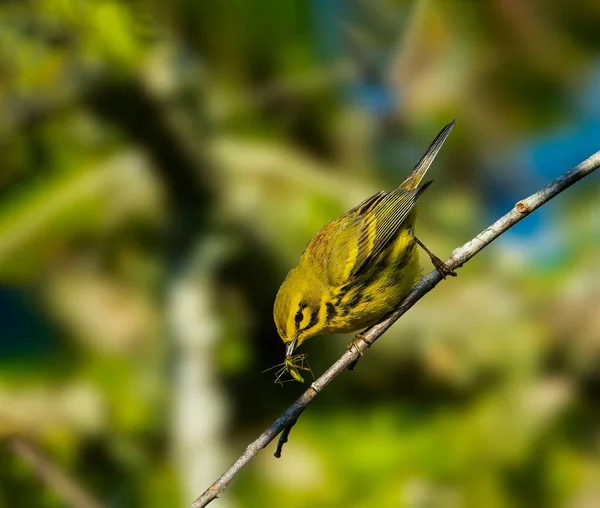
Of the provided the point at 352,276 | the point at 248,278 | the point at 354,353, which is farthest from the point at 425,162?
the point at 248,278

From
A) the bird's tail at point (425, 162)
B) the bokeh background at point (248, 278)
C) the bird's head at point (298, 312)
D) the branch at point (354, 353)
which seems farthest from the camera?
the bokeh background at point (248, 278)

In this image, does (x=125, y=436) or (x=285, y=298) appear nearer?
(x=285, y=298)

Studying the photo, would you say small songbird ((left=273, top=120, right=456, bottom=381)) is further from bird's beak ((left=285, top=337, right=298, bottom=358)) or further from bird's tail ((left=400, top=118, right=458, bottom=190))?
bird's tail ((left=400, top=118, right=458, bottom=190))

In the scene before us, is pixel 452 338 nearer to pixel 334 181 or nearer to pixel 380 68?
pixel 334 181

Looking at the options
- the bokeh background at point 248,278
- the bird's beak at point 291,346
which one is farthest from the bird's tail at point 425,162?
the bokeh background at point 248,278

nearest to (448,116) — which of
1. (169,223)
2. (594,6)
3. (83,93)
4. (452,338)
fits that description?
(594,6)

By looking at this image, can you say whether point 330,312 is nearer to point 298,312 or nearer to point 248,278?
point 298,312

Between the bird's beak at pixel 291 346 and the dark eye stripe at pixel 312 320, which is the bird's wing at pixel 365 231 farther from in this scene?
the bird's beak at pixel 291 346
